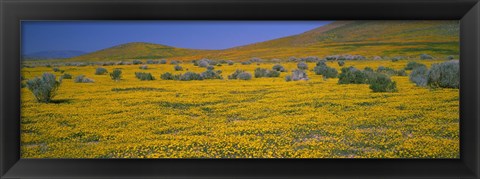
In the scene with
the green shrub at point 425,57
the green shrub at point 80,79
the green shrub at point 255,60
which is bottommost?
the green shrub at point 80,79

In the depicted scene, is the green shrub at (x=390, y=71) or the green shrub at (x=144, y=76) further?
the green shrub at (x=390, y=71)

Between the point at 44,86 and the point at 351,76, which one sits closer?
the point at 44,86

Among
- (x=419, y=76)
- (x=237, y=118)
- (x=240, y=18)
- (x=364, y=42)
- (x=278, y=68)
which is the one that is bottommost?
(x=237, y=118)

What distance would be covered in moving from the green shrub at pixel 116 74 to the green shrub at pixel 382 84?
3431 mm

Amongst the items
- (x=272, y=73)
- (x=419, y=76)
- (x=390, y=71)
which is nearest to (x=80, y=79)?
(x=272, y=73)

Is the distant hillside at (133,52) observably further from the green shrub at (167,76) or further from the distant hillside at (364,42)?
the distant hillside at (364,42)

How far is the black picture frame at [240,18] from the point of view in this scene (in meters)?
4.63

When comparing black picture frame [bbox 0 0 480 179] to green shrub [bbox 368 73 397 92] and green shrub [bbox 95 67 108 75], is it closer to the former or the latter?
green shrub [bbox 95 67 108 75]

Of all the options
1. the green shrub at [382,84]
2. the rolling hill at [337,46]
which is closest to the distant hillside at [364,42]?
the rolling hill at [337,46]

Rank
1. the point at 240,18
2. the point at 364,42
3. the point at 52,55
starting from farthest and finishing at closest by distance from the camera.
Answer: the point at 364,42
the point at 52,55
the point at 240,18

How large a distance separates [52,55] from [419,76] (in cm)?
488

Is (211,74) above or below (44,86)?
above

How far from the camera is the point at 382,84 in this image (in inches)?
239

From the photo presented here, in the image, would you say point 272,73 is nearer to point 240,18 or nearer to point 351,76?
point 351,76
